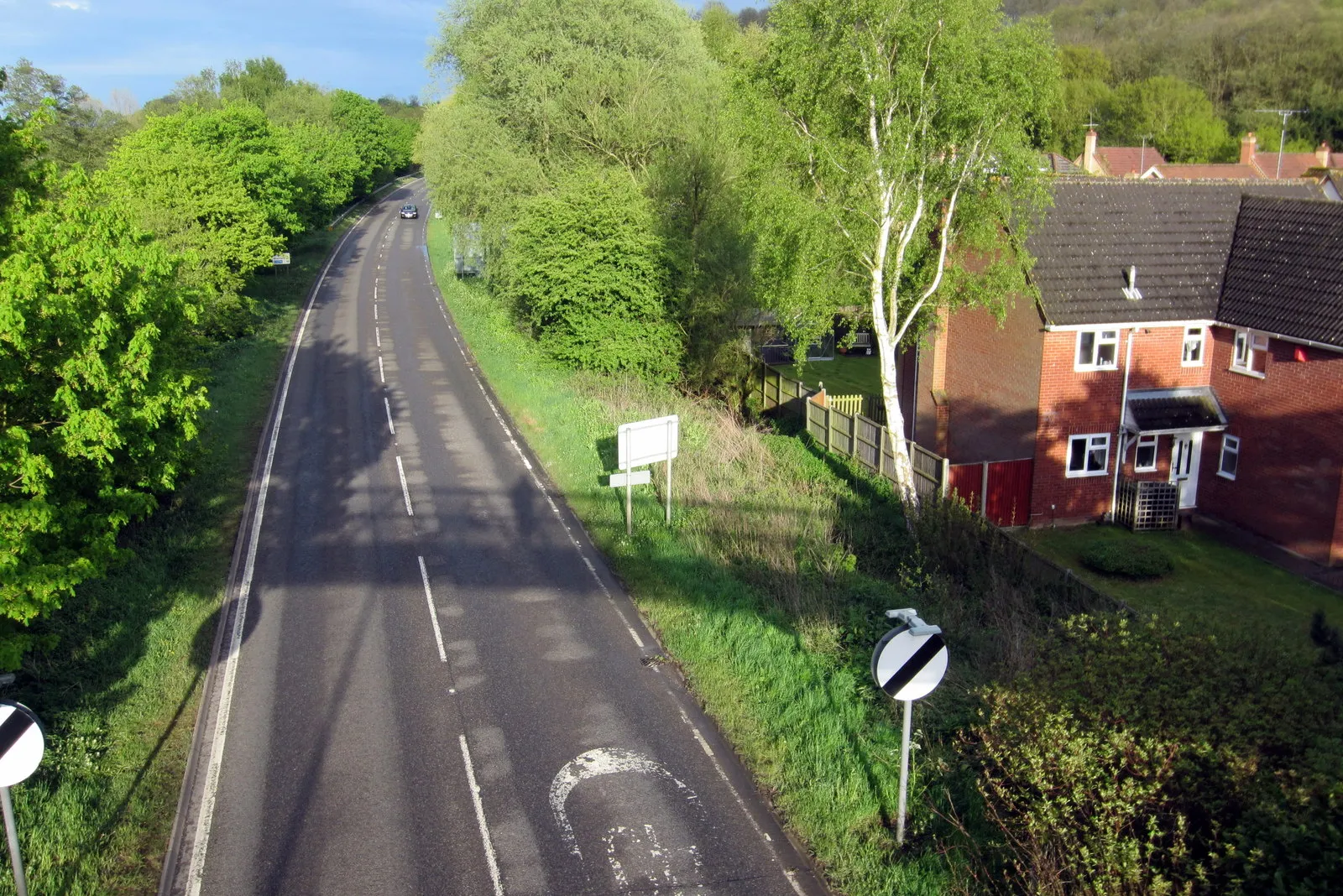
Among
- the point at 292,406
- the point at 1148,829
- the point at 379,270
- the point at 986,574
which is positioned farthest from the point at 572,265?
the point at 379,270

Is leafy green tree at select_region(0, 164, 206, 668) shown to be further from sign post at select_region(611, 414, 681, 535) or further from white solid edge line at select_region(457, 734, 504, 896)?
sign post at select_region(611, 414, 681, 535)

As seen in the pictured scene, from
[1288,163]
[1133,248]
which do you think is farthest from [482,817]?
[1288,163]

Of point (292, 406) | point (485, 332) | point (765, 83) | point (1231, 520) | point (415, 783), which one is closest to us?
point (415, 783)

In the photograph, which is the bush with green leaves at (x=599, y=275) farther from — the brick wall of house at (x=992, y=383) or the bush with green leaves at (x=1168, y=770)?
the bush with green leaves at (x=1168, y=770)

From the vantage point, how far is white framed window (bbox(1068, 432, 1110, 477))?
25188mm

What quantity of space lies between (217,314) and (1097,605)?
33.6 metres

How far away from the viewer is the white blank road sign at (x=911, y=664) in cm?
915

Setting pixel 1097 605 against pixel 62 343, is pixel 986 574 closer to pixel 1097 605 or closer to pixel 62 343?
pixel 1097 605

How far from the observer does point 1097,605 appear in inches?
684

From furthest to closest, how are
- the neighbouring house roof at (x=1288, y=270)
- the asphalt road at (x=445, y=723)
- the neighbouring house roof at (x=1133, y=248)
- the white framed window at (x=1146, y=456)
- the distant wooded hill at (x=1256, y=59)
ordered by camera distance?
1. the distant wooded hill at (x=1256, y=59)
2. the white framed window at (x=1146, y=456)
3. the neighbouring house roof at (x=1133, y=248)
4. the neighbouring house roof at (x=1288, y=270)
5. the asphalt road at (x=445, y=723)

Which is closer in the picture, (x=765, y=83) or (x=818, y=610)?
(x=818, y=610)

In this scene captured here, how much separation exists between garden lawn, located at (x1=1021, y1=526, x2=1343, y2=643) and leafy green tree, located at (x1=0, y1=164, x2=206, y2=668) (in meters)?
17.8

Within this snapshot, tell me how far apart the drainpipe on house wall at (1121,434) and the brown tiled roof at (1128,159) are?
175ft

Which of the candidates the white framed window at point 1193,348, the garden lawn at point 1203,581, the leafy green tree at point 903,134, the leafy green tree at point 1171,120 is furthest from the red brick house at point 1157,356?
the leafy green tree at point 1171,120
